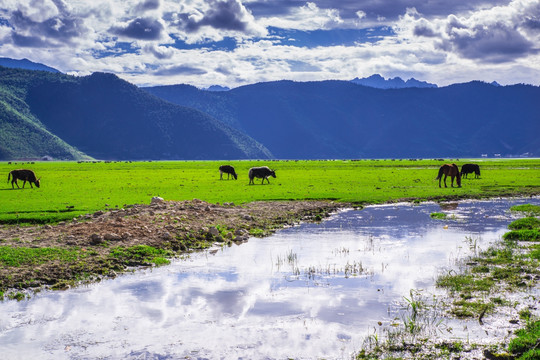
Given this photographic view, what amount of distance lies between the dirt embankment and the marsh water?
1194mm

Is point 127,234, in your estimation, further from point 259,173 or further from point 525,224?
point 259,173

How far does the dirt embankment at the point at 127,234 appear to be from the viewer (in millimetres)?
16672

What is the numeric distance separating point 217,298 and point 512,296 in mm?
8569

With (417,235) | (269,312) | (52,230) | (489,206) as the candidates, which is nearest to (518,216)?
(489,206)

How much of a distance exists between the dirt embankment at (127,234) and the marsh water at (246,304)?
1.19 metres

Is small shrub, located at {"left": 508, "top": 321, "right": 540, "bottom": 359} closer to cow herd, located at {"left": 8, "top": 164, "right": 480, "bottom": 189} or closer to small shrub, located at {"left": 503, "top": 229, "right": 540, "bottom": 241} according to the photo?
small shrub, located at {"left": 503, "top": 229, "right": 540, "bottom": 241}

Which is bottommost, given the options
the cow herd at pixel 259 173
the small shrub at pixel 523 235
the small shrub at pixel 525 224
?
the small shrub at pixel 523 235

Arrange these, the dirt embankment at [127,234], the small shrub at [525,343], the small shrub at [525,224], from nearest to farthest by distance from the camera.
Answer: the small shrub at [525,343], the dirt embankment at [127,234], the small shrub at [525,224]

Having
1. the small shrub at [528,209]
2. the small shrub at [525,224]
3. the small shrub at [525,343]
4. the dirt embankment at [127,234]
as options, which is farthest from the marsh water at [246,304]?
the small shrub at [528,209]

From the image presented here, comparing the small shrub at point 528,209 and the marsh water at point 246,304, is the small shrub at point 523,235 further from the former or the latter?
the small shrub at point 528,209

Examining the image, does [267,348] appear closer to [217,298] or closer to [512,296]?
[217,298]

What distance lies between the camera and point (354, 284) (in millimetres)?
15812

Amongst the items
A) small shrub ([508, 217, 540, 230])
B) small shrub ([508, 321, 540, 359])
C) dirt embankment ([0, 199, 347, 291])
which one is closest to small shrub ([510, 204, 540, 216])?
small shrub ([508, 217, 540, 230])

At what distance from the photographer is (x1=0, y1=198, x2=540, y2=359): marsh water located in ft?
36.5
